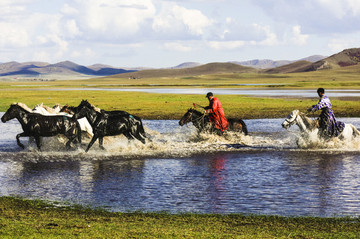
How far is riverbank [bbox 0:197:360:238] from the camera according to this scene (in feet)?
27.4

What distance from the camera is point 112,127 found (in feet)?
60.1

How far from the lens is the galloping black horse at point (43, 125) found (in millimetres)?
18172

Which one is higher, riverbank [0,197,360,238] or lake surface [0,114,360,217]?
riverbank [0,197,360,238]

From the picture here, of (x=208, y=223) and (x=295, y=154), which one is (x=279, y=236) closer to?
(x=208, y=223)

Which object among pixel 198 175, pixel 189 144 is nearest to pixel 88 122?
pixel 189 144

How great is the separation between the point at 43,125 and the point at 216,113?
22.4 feet

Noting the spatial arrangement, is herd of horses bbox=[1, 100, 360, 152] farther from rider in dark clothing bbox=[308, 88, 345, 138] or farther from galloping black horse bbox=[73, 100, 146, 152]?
rider in dark clothing bbox=[308, 88, 345, 138]

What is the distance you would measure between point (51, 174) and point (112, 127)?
4.38 meters

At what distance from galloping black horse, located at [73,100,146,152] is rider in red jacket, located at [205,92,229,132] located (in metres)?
3.19

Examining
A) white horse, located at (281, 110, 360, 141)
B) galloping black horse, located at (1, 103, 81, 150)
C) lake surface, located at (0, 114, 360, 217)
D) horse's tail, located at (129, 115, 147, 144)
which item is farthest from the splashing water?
galloping black horse, located at (1, 103, 81, 150)

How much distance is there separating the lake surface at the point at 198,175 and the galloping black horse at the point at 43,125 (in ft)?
2.33

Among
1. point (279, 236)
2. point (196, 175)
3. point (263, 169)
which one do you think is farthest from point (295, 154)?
point (279, 236)

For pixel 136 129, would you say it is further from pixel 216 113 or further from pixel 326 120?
pixel 326 120

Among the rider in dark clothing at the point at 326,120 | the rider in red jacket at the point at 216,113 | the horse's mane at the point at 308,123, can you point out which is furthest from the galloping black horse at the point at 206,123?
the rider in dark clothing at the point at 326,120
